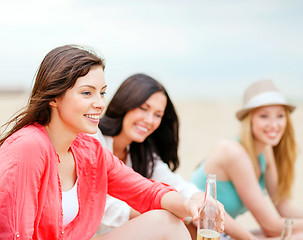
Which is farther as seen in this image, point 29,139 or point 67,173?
point 67,173

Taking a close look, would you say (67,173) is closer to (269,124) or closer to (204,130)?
(269,124)

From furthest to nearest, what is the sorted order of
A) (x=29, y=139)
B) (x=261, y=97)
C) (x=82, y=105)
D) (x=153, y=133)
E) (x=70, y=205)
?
(x=261, y=97)
(x=153, y=133)
(x=70, y=205)
(x=82, y=105)
(x=29, y=139)

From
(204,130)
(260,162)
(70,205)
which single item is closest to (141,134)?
(70,205)

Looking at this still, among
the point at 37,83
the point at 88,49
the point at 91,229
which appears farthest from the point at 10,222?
the point at 88,49

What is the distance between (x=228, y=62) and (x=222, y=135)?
1030 inches

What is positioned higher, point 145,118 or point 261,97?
point 261,97

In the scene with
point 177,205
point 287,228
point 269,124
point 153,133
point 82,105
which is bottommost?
point 287,228

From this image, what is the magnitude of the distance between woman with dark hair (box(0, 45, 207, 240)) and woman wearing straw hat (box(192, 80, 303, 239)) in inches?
42.8

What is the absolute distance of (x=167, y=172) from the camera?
10.3 ft

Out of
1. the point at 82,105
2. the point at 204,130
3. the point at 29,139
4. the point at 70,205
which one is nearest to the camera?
the point at 29,139

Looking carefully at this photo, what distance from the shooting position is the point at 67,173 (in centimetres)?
209

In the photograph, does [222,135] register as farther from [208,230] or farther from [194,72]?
[194,72]

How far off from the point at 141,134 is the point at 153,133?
30 cm

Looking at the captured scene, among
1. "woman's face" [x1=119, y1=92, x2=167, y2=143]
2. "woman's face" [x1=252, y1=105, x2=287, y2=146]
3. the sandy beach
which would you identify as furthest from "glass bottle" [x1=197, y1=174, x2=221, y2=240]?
the sandy beach
